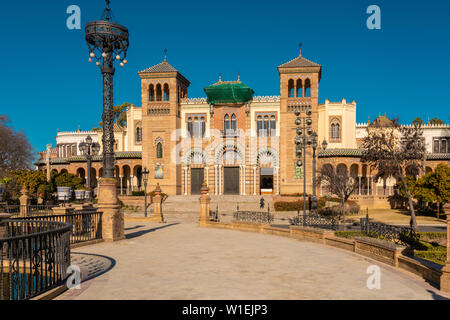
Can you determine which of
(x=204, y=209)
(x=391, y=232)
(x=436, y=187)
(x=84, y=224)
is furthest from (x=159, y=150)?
(x=391, y=232)

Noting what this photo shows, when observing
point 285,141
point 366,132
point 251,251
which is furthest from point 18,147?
point 251,251

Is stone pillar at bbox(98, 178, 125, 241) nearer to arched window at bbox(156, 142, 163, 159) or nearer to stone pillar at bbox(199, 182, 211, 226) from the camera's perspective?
stone pillar at bbox(199, 182, 211, 226)

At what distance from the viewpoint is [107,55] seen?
1591 cm

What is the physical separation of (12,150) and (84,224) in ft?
158

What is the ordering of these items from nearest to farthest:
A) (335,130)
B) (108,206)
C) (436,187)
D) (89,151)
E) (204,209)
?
(108,206), (89,151), (204,209), (436,187), (335,130)

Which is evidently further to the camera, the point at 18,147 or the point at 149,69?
the point at 18,147

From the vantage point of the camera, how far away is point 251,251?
12.9 meters

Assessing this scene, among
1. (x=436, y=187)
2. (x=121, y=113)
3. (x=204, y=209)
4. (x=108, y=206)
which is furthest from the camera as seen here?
(x=121, y=113)

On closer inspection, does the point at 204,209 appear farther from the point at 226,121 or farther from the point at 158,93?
the point at 158,93

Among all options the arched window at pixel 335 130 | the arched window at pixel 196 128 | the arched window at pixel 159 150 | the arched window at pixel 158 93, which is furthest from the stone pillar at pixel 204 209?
the arched window at pixel 335 130

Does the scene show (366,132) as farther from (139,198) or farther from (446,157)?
(139,198)

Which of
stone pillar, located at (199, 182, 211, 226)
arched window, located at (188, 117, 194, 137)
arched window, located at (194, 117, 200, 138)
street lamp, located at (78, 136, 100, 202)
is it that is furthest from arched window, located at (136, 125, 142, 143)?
stone pillar, located at (199, 182, 211, 226)

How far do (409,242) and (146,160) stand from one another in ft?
123

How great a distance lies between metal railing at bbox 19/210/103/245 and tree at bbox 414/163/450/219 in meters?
27.9
